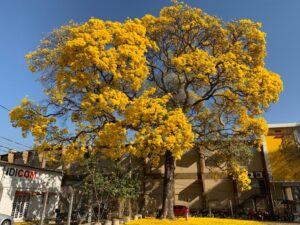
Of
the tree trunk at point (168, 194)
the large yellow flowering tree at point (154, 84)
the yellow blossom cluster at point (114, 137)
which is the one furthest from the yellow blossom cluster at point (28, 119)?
the tree trunk at point (168, 194)

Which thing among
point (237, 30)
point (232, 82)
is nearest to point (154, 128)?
point (232, 82)

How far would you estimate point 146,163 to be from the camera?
1120 inches

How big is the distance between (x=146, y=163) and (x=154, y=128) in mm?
15474

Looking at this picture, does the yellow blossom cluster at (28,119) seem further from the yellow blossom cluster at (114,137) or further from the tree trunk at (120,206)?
the tree trunk at (120,206)

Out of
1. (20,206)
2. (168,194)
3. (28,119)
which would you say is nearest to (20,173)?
(20,206)

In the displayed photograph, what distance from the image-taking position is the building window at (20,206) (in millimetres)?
19594

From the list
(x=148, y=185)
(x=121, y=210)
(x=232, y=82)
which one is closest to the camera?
(x=232, y=82)

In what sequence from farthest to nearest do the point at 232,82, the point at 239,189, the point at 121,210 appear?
the point at 239,189 → the point at 121,210 → the point at 232,82

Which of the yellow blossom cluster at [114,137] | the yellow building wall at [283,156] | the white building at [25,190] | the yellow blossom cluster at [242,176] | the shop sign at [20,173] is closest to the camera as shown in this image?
the yellow blossom cluster at [114,137]

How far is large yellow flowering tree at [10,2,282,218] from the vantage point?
13414 millimetres

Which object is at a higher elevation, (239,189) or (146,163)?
(146,163)

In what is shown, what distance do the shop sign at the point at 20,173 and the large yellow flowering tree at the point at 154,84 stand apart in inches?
205

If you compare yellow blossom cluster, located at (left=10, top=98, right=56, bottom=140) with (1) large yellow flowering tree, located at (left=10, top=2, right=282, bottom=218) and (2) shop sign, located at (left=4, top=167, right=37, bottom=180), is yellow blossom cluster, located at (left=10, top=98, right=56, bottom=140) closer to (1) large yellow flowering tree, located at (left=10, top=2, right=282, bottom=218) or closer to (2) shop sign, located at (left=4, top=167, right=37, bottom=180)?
(1) large yellow flowering tree, located at (left=10, top=2, right=282, bottom=218)

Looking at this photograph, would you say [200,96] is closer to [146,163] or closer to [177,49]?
[177,49]
